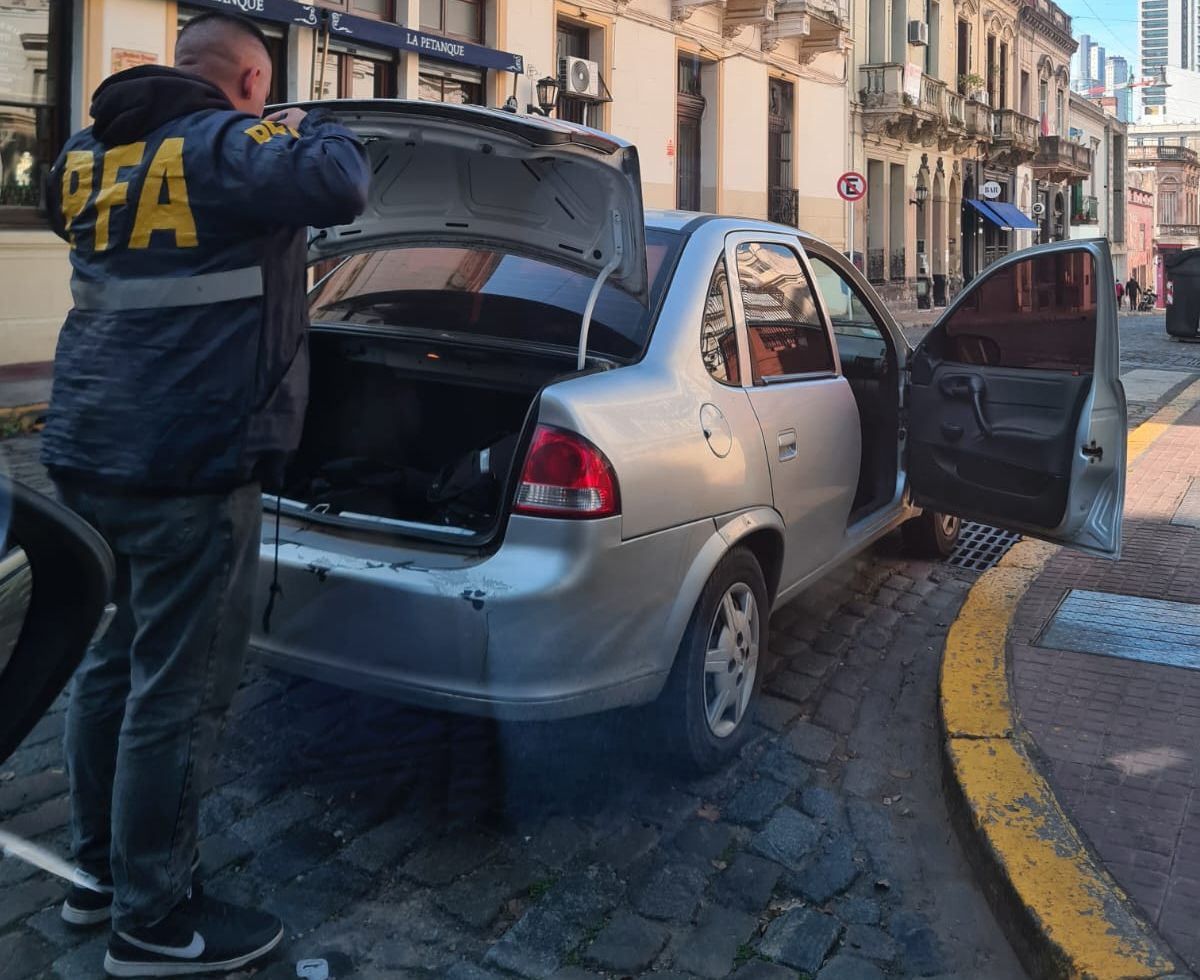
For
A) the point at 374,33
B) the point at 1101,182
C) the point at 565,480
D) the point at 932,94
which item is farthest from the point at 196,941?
the point at 1101,182

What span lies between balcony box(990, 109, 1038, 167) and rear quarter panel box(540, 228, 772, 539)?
125 feet

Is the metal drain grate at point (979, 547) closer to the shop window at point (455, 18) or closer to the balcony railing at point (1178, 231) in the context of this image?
the shop window at point (455, 18)

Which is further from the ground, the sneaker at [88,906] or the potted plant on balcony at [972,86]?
the potted plant on balcony at [972,86]

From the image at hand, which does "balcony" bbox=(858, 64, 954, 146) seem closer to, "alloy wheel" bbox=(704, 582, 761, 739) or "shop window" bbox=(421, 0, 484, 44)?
"shop window" bbox=(421, 0, 484, 44)

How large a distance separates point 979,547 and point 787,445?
2.95 m

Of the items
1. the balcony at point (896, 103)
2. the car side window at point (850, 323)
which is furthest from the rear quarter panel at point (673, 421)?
the balcony at point (896, 103)

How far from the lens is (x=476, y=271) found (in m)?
4.09

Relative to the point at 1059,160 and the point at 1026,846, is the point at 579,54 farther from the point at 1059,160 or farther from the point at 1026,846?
the point at 1059,160

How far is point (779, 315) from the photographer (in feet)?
14.0

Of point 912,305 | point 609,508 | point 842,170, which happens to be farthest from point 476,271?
point 912,305

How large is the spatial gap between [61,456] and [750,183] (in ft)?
69.6

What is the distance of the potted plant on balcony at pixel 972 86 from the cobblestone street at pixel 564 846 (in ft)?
117

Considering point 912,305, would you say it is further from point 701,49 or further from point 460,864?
point 460,864

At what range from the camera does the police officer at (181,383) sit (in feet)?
7.88
